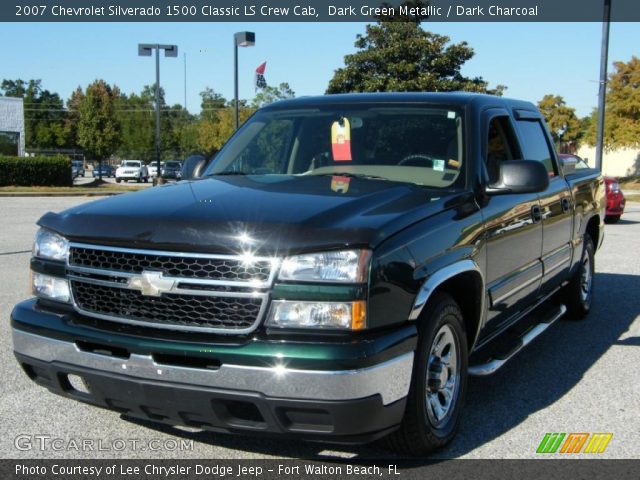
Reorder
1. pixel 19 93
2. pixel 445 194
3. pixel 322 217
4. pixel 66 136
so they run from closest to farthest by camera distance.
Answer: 1. pixel 322 217
2. pixel 445 194
3. pixel 66 136
4. pixel 19 93

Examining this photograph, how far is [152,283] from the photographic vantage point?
3137 millimetres

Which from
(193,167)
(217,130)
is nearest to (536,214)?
(193,167)

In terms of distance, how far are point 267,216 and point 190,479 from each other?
129 cm

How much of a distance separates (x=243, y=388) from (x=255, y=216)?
76 cm

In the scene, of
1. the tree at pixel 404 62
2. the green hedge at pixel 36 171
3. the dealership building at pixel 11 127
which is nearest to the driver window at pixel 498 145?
the tree at pixel 404 62

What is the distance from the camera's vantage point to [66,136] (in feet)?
282

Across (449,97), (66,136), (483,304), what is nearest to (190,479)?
(483,304)

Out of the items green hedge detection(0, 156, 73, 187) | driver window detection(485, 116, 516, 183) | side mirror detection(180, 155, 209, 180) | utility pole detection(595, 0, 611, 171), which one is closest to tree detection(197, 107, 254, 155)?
green hedge detection(0, 156, 73, 187)

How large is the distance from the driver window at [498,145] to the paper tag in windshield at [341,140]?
0.87m

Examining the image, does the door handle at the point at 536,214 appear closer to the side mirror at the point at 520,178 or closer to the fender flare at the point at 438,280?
the side mirror at the point at 520,178

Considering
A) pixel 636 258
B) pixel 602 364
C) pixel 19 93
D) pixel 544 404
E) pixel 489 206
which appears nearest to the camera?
pixel 489 206

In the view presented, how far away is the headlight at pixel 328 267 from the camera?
2977 mm

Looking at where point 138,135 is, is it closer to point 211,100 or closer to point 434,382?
point 211,100

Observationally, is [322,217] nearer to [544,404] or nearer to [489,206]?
[489,206]
